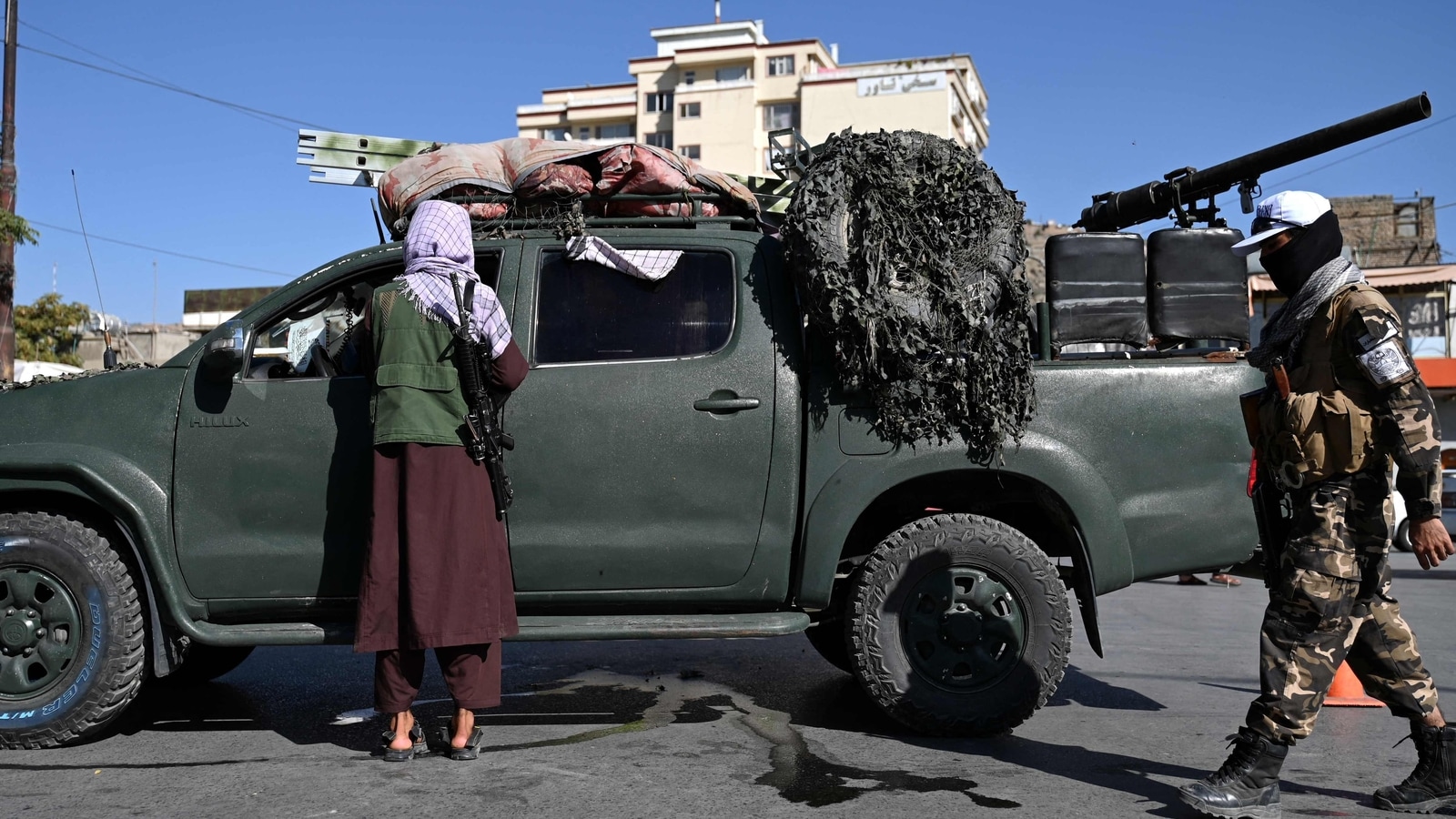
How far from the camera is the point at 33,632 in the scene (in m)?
4.33

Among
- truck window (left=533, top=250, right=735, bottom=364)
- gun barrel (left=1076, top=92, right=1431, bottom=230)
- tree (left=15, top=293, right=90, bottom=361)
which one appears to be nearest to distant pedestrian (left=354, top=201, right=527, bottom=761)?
truck window (left=533, top=250, right=735, bottom=364)

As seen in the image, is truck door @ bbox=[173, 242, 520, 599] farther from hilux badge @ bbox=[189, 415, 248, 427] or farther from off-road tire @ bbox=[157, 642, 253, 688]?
off-road tire @ bbox=[157, 642, 253, 688]

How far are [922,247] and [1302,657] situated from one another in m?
1.91

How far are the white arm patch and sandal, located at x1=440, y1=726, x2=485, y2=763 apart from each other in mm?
3190

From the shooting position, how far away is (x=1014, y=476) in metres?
4.56

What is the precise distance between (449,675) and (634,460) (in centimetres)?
103

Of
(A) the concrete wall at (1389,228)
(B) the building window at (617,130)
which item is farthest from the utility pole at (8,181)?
(B) the building window at (617,130)

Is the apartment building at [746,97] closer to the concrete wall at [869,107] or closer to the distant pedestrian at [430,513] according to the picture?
the concrete wall at [869,107]

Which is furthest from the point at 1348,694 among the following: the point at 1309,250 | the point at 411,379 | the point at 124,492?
the point at 124,492

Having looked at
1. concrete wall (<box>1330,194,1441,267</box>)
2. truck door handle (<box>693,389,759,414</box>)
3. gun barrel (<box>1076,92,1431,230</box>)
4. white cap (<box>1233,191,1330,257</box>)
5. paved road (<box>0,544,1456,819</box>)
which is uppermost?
concrete wall (<box>1330,194,1441,267</box>)

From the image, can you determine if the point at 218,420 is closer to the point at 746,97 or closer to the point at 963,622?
the point at 963,622

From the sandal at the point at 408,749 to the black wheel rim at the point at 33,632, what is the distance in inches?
47.5

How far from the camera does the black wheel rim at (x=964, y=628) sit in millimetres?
4480

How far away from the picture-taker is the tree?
108 ft
